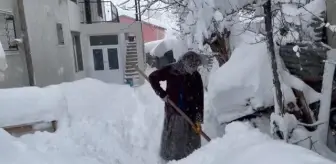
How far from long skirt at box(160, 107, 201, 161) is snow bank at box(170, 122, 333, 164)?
121 centimetres

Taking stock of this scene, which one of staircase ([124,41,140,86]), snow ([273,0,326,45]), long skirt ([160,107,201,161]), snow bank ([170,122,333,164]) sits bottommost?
staircase ([124,41,140,86])

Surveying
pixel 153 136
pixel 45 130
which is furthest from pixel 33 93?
pixel 153 136

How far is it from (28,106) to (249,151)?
356 cm

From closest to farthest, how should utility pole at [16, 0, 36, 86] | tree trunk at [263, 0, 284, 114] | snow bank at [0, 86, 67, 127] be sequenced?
1. tree trunk at [263, 0, 284, 114]
2. snow bank at [0, 86, 67, 127]
3. utility pole at [16, 0, 36, 86]

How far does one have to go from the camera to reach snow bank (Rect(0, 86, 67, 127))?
4.72 meters

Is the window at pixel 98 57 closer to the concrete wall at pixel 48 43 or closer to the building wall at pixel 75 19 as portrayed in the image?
the building wall at pixel 75 19

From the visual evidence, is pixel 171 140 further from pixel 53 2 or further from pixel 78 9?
pixel 78 9

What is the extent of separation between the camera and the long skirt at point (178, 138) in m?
4.41

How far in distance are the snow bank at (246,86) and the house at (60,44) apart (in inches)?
187

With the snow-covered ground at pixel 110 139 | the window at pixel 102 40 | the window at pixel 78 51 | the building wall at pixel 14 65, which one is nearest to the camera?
the snow-covered ground at pixel 110 139

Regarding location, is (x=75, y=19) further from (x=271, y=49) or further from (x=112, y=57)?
(x=271, y=49)

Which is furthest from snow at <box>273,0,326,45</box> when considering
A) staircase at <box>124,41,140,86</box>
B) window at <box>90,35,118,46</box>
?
window at <box>90,35,118,46</box>

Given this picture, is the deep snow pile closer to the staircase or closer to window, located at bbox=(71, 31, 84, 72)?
window, located at bbox=(71, 31, 84, 72)

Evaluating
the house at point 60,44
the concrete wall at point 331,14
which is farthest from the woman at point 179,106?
the house at point 60,44
